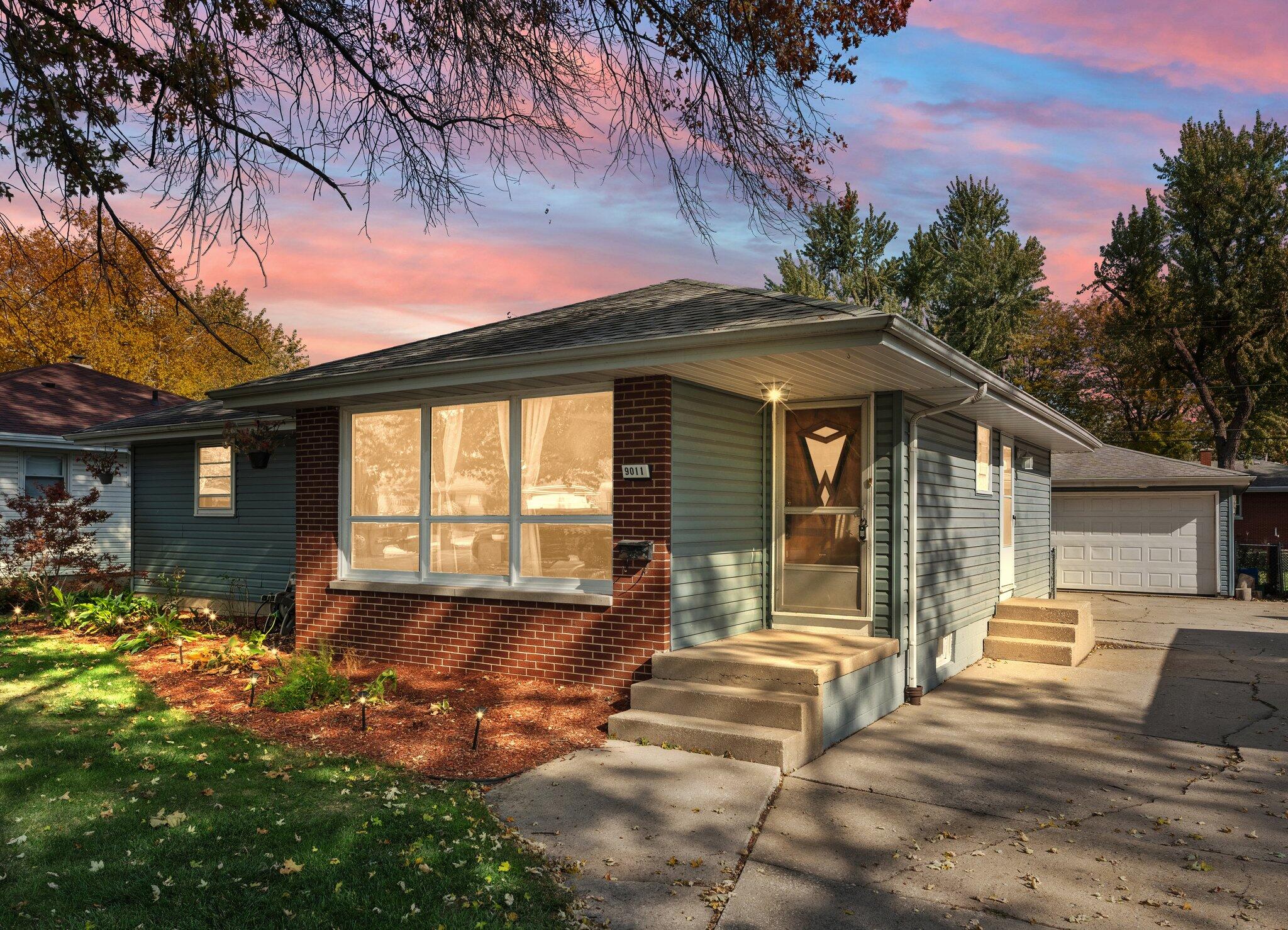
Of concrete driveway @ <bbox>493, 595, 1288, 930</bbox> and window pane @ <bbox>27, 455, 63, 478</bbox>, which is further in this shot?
window pane @ <bbox>27, 455, 63, 478</bbox>

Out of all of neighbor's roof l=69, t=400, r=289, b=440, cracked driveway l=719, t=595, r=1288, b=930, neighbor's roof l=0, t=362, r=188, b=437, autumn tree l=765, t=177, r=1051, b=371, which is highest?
autumn tree l=765, t=177, r=1051, b=371

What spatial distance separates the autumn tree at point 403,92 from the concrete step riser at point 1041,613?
6.84 metres

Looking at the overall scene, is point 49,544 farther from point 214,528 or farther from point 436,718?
point 436,718

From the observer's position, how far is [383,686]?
23.4 ft

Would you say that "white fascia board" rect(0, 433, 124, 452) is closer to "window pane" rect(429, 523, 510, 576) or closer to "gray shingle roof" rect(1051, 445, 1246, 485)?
"window pane" rect(429, 523, 510, 576)

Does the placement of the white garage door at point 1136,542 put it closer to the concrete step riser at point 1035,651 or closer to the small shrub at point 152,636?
the concrete step riser at point 1035,651

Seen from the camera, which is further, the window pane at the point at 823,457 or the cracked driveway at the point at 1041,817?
the window pane at the point at 823,457

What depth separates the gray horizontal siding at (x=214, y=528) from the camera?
1171cm

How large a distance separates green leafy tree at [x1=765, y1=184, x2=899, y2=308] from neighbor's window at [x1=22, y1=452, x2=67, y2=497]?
1906cm

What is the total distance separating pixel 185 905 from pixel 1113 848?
171 inches

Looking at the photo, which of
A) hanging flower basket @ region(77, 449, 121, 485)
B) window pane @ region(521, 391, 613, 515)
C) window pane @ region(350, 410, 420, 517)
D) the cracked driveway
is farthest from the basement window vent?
hanging flower basket @ region(77, 449, 121, 485)

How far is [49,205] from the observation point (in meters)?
5.14

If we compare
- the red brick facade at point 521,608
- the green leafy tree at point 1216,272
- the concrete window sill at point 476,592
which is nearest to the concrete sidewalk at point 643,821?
the red brick facade at point 521,608

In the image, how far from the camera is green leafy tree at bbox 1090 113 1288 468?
26344 millimetres
